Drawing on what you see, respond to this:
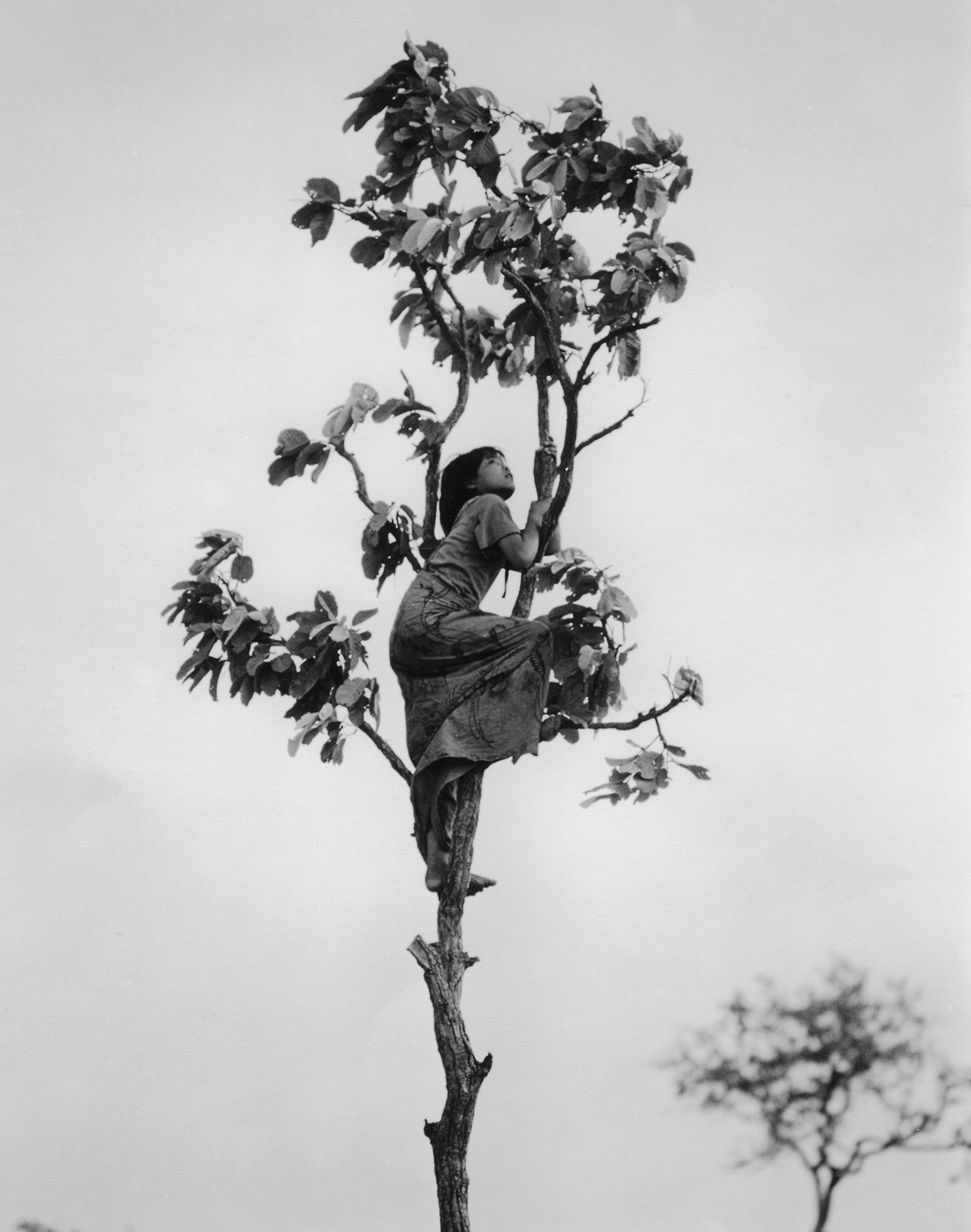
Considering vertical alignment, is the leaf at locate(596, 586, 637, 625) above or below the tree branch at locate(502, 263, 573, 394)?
below

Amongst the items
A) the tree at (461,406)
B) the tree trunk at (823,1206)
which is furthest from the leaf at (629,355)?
the tree trunk at (823,1206)

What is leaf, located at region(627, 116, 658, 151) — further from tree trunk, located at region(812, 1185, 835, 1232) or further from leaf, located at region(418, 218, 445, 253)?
tree trunk, located at region(812, 1185, 835, 1232)

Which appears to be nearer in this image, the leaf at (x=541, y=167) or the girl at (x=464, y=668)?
the girl at (x=464, y=668)

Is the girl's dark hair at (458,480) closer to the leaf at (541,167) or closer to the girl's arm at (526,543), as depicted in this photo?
the girl's arm at (526,543)

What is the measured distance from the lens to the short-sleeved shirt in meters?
6.53

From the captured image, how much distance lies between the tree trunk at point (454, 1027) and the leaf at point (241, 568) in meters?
1.33

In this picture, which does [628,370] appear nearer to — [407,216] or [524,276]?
[524,276]

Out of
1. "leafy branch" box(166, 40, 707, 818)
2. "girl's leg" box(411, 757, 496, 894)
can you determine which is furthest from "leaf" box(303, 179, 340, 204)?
"girl's leg" box(411, 757, 496, 894)

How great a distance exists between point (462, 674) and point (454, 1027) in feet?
4.29

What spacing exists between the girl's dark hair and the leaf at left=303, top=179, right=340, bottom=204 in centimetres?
118

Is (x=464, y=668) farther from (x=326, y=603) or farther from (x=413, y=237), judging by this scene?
(x=413, y=237)

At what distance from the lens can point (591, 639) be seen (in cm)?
651

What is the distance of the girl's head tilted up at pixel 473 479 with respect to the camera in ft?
22.1

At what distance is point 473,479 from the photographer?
6.76 meters
